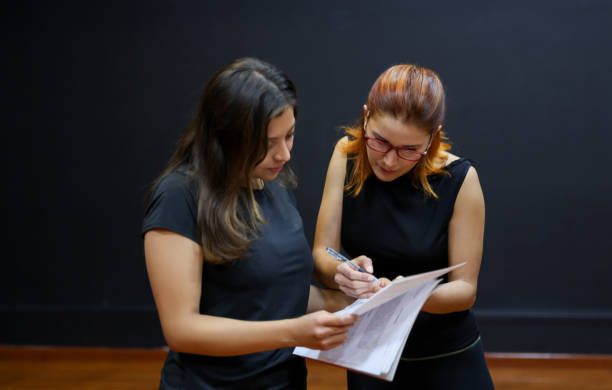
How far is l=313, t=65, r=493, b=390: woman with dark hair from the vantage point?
1430 millimetres

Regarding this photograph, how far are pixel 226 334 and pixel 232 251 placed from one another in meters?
0.16

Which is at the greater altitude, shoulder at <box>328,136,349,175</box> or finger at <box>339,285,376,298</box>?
shoulder at <box>328,136,349,175</box>

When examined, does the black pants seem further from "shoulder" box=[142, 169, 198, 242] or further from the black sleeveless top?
"shoulder" box=[142, 169, 198, 242]

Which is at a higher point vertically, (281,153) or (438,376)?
(281,153)

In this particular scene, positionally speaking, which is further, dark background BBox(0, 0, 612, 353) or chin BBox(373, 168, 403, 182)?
→ dark background BBox(0, 0, 612, 353)

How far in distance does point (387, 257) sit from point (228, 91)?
689mm

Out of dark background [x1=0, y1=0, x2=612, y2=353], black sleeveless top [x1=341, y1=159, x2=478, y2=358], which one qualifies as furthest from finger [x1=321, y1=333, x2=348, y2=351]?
dark background [x1=0, y1=0, x2=612, y2=353]

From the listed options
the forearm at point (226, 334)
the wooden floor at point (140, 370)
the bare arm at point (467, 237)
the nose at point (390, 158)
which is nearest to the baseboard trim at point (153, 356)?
the wooden floor at point (140, 370)

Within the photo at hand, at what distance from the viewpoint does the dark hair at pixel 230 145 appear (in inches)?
43.0

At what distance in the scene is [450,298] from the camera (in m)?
1.42

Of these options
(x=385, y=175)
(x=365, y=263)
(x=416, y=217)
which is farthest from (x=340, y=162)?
(x=365, y=263)

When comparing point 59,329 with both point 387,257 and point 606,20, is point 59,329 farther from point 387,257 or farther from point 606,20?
point 606,20

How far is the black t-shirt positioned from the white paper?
0.36 feet

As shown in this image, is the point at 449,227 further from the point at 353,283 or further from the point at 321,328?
the point at 321,328
